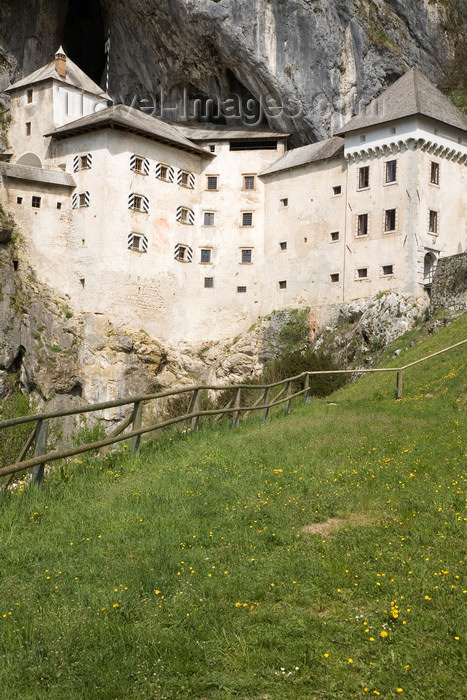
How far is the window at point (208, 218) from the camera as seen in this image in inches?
1841

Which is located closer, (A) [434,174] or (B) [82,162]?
(A) [434,174]

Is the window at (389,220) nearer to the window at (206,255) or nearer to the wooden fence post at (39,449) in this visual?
the window at (206,255)

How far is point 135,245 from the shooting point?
1731 inches

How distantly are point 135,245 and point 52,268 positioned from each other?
5.15m

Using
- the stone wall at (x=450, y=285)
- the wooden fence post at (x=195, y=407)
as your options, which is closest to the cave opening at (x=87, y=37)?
the stone wall at (x=450, y=285)

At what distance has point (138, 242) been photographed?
44.1m

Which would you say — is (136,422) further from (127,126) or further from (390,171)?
(127,126)

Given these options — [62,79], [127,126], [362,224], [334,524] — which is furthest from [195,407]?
[62,79]

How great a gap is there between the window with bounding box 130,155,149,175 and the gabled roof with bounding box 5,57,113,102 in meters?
7.79

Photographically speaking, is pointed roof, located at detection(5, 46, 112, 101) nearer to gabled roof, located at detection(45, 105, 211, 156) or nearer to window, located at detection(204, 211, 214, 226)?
gabled roof, located at detection(45, 105, 211, 156)

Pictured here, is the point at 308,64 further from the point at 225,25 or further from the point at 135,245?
the point at 135,245

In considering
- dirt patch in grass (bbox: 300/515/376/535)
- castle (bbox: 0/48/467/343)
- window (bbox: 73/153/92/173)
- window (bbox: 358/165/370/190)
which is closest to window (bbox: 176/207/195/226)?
castle (bbox: 0/48/467/343)

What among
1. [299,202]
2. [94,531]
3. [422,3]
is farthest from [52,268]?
[94,531]

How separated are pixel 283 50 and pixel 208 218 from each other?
11049 mm
